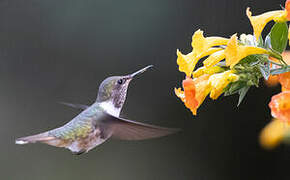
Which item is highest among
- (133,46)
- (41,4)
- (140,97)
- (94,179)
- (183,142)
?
(41,4)

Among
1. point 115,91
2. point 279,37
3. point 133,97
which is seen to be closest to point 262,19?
point 279,37

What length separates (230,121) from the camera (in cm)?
299

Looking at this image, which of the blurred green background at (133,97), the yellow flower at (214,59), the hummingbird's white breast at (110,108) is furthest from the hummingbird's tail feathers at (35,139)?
the blurred green background at (133,97)

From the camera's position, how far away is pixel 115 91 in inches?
63.7

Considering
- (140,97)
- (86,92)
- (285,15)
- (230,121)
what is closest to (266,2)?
(230,121)

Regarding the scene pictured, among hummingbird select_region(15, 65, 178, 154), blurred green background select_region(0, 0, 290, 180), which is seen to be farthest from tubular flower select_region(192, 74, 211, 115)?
blurred green background select_region(0, 0, 290, 180)

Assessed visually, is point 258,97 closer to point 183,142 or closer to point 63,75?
point 183,142

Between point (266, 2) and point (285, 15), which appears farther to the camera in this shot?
point (266, 2)

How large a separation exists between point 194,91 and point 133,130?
0.44 meters

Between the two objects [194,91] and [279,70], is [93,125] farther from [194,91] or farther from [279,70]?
[279,70]

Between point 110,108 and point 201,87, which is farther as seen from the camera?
point 110,108

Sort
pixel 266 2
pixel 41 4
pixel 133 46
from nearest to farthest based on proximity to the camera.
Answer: pixel 266 2 < pixel 133 46 < pixel 41 4

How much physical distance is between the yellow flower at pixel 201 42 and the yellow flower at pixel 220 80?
8 cm

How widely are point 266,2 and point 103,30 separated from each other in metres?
1.27
